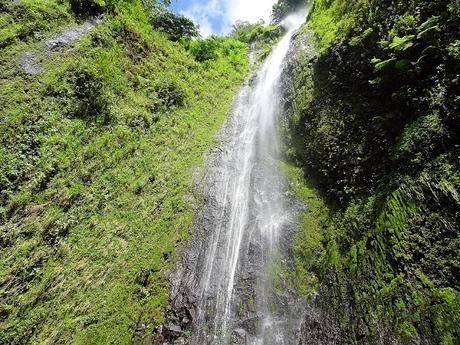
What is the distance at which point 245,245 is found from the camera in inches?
337

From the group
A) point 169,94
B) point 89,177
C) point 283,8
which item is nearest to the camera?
point 89,177

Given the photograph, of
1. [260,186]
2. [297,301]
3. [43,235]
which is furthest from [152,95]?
[297,301]

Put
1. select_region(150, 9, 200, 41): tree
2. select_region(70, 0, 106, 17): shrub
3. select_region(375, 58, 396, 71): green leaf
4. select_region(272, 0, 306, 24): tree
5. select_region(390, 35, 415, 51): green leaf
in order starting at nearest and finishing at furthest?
select_region(390, 35, 415, 51): green leaf < select_region(375, 58, 396, 71): green leaf < select_region(70, 0, 106, 17): shrub < select_region(150, 9, 200, 41): tree < select_region(272, 0, 306, 24): tree

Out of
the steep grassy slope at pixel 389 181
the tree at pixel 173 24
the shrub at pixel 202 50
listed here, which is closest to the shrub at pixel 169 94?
the shrub at pixel 202 50

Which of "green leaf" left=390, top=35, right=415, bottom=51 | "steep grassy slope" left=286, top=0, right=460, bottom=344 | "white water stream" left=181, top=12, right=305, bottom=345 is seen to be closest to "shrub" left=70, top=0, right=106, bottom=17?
"white water stream" left=181, top=12, right=305, bottom=345

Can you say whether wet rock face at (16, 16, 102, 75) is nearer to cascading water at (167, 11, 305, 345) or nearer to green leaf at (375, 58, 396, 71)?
cascading water at (167, 11, 305, 345)

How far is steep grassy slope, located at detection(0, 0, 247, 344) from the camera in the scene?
6730mm

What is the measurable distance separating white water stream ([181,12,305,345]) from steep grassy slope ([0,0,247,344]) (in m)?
1.17

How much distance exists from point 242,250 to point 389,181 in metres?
4.44

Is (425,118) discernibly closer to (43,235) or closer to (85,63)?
(43,235)

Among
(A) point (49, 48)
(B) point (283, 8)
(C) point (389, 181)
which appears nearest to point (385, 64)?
(C) point (389, 181)

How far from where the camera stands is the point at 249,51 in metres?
26.0

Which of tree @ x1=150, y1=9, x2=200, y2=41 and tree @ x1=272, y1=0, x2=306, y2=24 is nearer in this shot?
tree @ x1=150, y1=9, x2=200, y2=41

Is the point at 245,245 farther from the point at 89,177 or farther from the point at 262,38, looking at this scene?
the point at 262,38
